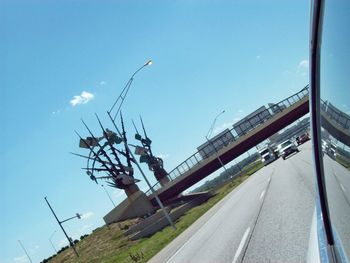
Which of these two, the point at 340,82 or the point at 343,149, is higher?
the point at 340,82

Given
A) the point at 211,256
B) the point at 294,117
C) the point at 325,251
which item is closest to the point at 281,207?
the point at 211,256

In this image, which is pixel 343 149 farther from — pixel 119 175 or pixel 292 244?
pixel 119 175

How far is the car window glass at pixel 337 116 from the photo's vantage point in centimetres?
213

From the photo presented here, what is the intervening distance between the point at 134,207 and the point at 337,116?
6942 cm

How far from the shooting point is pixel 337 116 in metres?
2.25

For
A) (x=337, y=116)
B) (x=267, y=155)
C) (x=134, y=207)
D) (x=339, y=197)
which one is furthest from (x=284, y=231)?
(x=134, y=207)

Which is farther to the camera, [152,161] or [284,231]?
[152,161]

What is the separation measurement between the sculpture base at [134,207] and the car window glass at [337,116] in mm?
67259

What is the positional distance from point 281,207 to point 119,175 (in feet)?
189

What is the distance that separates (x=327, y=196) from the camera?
2736mm

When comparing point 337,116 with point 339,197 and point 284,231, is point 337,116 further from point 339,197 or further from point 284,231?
point 284,231

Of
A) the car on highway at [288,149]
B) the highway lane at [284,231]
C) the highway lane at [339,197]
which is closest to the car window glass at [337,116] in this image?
the highway lane at [339,197]

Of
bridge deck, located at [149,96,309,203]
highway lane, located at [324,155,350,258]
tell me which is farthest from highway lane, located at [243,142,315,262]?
bridge deck, located at [149,96,309,203]

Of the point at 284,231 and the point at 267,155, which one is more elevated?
the point at 267,155
